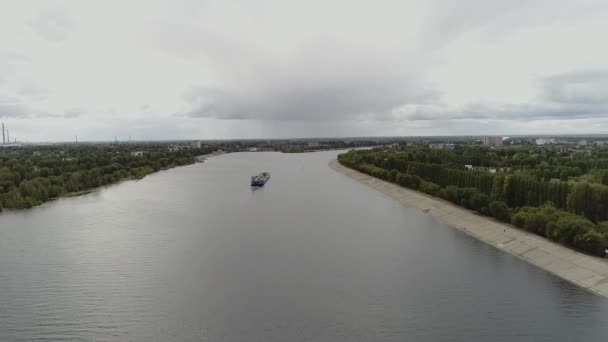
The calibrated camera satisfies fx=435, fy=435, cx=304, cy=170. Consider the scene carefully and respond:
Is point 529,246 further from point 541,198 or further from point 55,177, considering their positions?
point 55,177

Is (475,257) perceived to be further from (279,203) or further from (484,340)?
(279,203)

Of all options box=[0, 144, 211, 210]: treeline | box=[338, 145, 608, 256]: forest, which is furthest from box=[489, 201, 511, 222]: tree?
box=[0, 144, 211, 210]: treeline

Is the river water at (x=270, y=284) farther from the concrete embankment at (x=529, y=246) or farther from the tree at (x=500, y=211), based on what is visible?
the tree at (x=500, y=211)

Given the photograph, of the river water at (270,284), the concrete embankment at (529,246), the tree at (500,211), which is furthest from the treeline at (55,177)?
the tree at (500,211)

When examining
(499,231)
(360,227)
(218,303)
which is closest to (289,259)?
(218,303)

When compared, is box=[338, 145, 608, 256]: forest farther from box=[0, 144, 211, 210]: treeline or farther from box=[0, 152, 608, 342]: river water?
box=[0, 144, 211, 210]: treeline

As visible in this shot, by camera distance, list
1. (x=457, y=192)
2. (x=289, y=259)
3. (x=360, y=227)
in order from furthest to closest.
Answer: (x=457, y=192) < (x=360, y=227) < (x=289, y=259)
